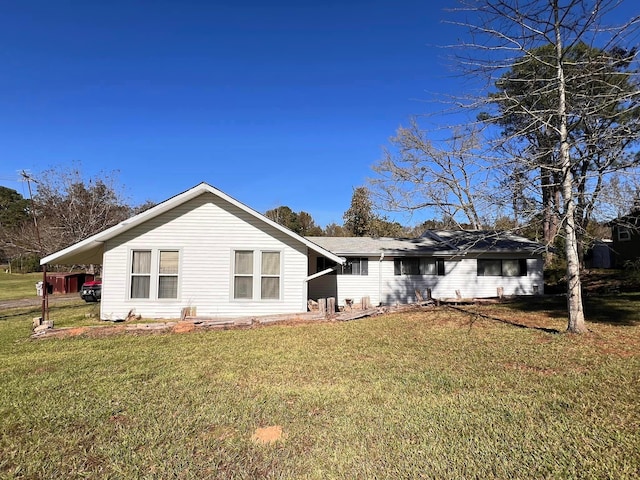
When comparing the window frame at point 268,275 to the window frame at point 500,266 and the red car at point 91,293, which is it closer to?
the window frame at point 500,266

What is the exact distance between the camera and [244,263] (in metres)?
12.5

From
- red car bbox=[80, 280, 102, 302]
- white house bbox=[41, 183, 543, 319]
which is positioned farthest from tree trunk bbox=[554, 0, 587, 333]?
red car bbox=[80, 280, 102, 302]

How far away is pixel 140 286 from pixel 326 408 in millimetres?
9725

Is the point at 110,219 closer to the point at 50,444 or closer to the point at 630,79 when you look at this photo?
the point at 50,444

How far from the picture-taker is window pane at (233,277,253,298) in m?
12.4

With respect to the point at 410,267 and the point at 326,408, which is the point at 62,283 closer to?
the point at 410,267

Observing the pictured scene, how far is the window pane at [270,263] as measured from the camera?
12.6 metres

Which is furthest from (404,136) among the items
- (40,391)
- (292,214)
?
(292,214)

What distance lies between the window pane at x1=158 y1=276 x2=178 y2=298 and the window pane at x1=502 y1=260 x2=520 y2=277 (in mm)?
15431

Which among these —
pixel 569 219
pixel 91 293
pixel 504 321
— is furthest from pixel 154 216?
pixel 91 293

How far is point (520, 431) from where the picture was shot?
3.91 metres

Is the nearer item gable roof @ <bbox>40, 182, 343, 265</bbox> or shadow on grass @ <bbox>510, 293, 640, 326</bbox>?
shadow on grass @ <bbox>510, 293, 640, 326</bbox>

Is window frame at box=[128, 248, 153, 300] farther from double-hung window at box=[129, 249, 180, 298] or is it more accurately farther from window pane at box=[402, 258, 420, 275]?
window pane at box=[402, 258, 420, 275]

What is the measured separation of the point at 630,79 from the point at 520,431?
47.1 ft
